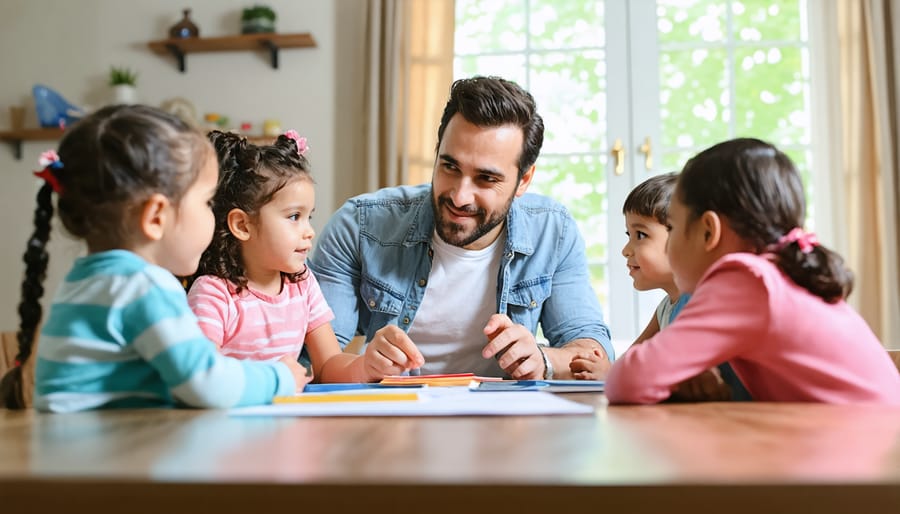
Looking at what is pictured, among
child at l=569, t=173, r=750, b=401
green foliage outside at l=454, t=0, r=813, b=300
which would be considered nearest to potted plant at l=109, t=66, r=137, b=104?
green foliage outside at l=454, t=0, r=813, b=300

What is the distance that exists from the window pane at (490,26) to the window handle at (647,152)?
79 cm

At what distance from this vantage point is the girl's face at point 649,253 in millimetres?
2061

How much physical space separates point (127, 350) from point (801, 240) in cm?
85

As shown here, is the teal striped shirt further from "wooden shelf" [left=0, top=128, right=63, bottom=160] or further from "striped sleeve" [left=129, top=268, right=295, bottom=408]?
"wooden shelf" [left=0, top=128, right=63, bottom=160]

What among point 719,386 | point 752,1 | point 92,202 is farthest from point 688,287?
point 752,1

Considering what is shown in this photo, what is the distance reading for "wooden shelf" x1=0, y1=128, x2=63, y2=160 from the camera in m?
4.05

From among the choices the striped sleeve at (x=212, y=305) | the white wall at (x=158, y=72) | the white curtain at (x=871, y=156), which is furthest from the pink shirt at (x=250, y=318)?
the white curtain at (x=871, y=156)

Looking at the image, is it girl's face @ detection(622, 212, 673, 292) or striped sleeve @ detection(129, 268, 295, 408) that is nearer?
striped sleeve @ detection(129, 268, 295, 408)

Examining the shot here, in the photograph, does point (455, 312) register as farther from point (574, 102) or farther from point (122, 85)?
point (122, 85)

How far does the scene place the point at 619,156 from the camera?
388 cm

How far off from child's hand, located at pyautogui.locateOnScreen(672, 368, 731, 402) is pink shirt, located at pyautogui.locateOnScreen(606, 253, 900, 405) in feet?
0.08

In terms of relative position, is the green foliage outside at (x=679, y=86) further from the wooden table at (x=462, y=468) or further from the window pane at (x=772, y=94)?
the wooden table at (x=462, y=468)

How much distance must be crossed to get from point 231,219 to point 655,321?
1.09 metres

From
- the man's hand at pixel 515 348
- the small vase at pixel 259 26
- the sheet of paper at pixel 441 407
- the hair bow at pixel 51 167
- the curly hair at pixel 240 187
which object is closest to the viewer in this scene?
the sheet of paper at pixel 441 407
